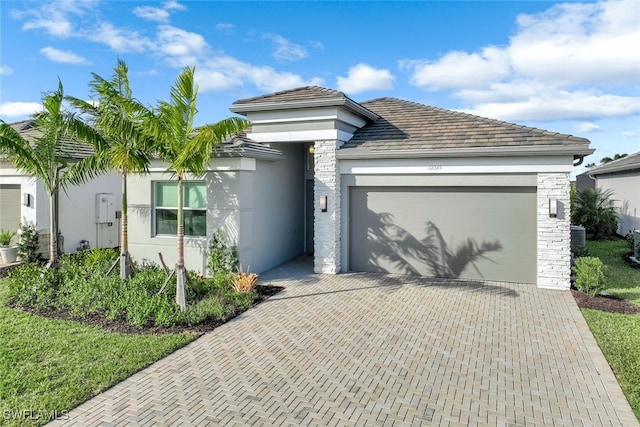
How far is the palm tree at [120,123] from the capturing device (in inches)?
363

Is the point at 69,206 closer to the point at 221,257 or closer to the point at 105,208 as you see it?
the point at 105,208

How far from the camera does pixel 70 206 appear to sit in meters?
15.0

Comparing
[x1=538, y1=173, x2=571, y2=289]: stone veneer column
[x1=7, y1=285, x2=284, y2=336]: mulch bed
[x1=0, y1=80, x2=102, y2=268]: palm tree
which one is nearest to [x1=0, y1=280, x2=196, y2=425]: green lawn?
[x1=7, y1=285, x2=284, y2=336]: mulch bed

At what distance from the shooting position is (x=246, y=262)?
11.5m

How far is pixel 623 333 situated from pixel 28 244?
1669 centimetres

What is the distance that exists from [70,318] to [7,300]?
2.63 m

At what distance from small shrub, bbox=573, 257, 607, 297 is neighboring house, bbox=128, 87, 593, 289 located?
61cm

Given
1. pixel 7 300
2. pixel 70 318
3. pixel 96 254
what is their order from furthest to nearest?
pixel 96 254 < pixel 7 300 < pixel 70 318

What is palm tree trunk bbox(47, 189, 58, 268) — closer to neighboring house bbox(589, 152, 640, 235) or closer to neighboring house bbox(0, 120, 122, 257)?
neighboring house bbox(0, 120, 122, 257)

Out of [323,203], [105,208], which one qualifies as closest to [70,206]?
[105,208]

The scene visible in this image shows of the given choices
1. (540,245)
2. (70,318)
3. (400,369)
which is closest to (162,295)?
(70,318)

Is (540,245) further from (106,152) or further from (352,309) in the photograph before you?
(106,152)

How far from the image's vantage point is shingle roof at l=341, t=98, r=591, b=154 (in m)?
10.7

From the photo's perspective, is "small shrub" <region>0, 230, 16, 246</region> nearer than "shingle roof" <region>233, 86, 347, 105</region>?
No
